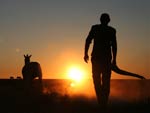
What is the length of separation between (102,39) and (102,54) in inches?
17.5

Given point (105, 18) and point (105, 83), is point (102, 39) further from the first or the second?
point (105, 83)

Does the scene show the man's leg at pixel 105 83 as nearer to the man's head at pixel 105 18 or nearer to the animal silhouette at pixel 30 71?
the man's head at pixel 105 18

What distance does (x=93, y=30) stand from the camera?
16625 mm

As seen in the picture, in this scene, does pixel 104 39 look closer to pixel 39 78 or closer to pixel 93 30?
pixel 93 30

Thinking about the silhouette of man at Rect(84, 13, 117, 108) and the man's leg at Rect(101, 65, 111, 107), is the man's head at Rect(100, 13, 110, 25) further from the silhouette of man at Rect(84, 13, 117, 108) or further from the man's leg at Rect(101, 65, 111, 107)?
the man's leg at Rect(101, 65, 111, 107)

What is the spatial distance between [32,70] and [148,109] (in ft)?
57.8

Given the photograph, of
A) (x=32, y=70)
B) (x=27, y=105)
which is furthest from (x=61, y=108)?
(x=32, y=70)

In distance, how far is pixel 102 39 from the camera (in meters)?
16.6

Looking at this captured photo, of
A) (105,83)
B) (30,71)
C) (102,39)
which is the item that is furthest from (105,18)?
(30,71)

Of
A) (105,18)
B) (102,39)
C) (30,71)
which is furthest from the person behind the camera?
(30,71)

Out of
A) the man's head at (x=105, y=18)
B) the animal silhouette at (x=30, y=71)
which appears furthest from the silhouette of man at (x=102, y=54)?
the animal silhouette at (x=30, y=71)

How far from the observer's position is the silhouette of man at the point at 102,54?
53.8ft

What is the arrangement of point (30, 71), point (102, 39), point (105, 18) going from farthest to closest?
point (30, 71), point (102, 39), point (105, 18)

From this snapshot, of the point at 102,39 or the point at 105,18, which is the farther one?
the point at 102,39
